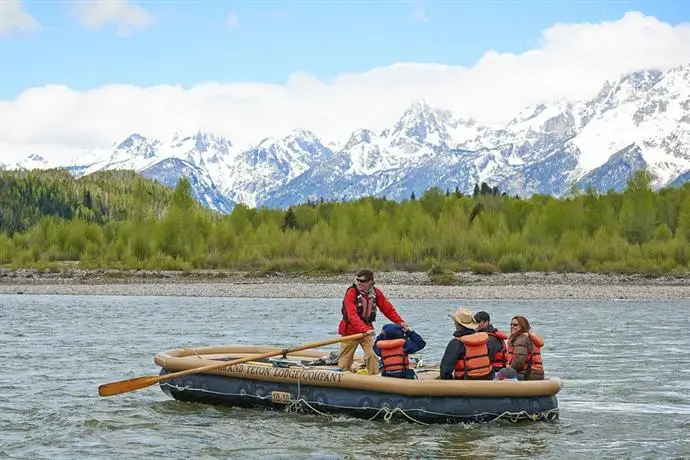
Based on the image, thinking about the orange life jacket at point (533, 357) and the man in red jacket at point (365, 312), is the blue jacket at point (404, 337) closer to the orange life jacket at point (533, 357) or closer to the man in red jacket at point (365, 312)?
the man in red jacket at point (365, 312)

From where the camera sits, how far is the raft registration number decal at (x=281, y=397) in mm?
17391

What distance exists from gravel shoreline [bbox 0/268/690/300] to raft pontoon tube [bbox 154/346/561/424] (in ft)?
104

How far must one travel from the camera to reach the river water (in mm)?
15070

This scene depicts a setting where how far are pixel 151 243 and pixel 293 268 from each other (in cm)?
1351

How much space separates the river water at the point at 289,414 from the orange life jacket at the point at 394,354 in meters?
1.01

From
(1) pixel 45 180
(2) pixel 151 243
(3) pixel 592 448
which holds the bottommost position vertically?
(3) pixel 592 448

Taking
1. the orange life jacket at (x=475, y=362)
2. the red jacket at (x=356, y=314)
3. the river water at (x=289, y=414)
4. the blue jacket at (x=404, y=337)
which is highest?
the red jacket at (x=356, y=314)

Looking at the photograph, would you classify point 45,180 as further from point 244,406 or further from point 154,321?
point 244,406

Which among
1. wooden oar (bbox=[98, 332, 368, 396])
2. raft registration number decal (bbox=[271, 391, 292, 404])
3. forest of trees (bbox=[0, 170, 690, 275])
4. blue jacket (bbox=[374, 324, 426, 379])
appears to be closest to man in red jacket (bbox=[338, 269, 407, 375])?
blue jacket (bbox=[374, 324, 426, 379])

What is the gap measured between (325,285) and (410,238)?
53.5ft

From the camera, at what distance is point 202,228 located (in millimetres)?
78688

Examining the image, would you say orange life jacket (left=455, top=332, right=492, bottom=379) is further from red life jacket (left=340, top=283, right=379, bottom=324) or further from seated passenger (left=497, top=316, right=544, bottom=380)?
red life jacket (left=340, top=283, right=379, bottom=324)

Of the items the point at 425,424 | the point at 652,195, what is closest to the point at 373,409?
the point at 425,424

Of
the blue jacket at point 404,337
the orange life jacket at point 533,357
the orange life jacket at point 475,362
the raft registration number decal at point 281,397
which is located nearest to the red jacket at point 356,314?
the blue jacket at point 404,337
